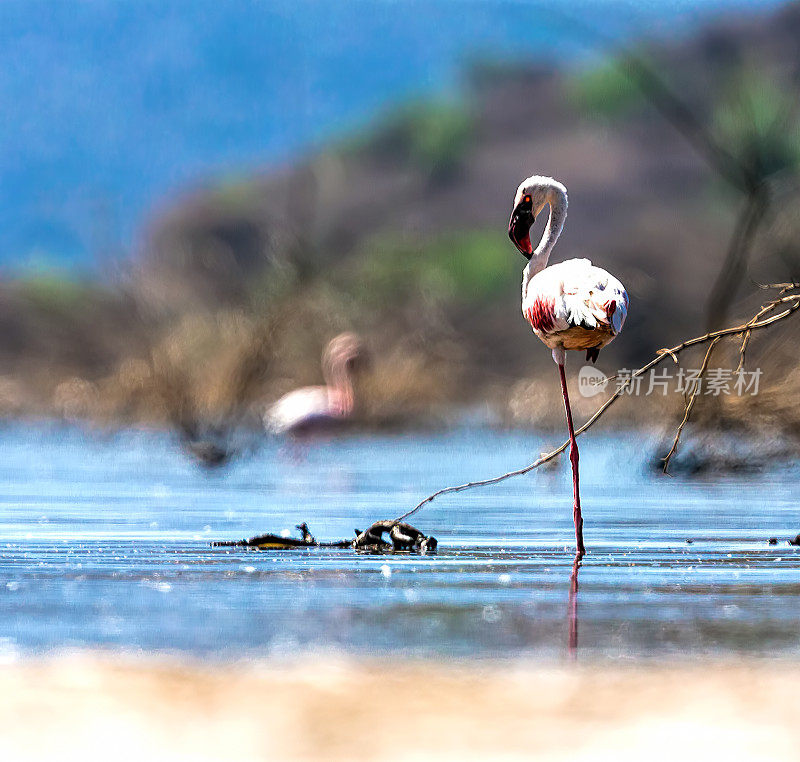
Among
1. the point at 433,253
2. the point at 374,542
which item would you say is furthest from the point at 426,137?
the point at 374,542

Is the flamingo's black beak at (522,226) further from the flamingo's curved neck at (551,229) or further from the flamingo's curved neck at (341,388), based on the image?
the flamingo's curved neck at (341,388)

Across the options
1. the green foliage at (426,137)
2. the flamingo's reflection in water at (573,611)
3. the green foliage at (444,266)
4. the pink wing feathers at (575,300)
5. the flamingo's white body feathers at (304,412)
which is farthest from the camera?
the green foliage at (426,137)

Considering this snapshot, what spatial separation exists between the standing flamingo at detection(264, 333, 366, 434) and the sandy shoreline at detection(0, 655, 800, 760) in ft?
53.3

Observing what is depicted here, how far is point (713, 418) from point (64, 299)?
111ft

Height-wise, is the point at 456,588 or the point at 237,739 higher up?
the point at 456,588

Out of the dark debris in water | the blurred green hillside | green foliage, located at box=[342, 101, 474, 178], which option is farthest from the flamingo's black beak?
green foliage, located at box=[342, 101, 474, 178]

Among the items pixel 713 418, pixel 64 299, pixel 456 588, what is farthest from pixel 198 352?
pixel 64 299

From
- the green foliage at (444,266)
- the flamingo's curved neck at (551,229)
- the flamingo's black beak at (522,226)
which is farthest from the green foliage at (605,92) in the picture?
the flamingo's black beak at (522,226)

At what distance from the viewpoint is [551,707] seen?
502 cm

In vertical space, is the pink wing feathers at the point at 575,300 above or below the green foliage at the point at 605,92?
below

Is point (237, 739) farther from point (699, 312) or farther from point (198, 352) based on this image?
point (699, 312)

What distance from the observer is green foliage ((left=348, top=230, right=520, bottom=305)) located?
4594 cm

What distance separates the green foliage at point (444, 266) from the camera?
45.9 m

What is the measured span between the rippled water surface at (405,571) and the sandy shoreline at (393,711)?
0.43 meters
